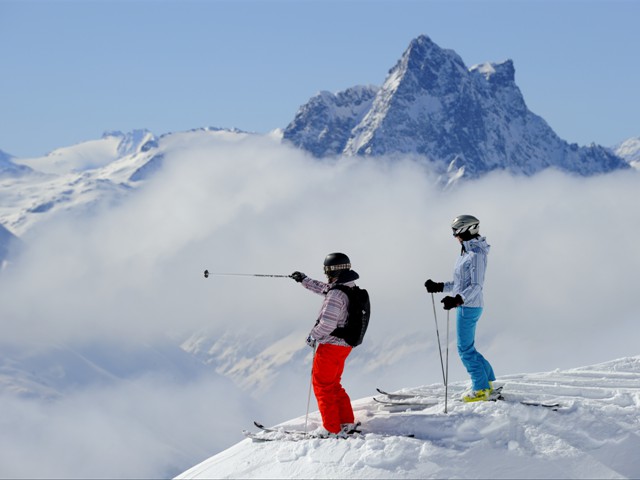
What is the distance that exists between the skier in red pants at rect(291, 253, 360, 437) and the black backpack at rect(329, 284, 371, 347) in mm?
53

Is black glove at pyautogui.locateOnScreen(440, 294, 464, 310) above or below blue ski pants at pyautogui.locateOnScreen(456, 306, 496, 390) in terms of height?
above

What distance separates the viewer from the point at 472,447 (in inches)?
435

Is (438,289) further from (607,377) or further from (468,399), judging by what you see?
(607,377)

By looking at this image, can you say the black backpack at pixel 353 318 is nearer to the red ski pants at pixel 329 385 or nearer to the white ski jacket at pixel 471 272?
the red ski pants at pixel 329 385

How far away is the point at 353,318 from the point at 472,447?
88.7 inches

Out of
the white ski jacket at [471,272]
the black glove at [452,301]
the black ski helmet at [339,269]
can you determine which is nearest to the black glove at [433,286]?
the white ski jacket at [471,272]

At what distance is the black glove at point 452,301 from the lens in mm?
12284

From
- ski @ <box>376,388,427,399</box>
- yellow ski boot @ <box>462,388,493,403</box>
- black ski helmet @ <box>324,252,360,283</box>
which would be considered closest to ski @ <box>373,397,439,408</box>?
ski @ <box>376,388,427,399</box>

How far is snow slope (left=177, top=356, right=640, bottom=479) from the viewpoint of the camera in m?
10.7

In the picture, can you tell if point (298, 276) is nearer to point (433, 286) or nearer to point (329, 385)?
point (329, 385)

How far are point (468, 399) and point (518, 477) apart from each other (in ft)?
7.91

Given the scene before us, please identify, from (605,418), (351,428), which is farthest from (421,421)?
(605,418)

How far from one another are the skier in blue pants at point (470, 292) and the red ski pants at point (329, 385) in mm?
1799

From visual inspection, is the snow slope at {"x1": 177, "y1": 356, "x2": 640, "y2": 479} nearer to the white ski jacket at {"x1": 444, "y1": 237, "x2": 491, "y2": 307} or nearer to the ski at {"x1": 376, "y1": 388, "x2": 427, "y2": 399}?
the ski at {"x1": 376, "y1": 388, "x2": 427, "y2": 399}
